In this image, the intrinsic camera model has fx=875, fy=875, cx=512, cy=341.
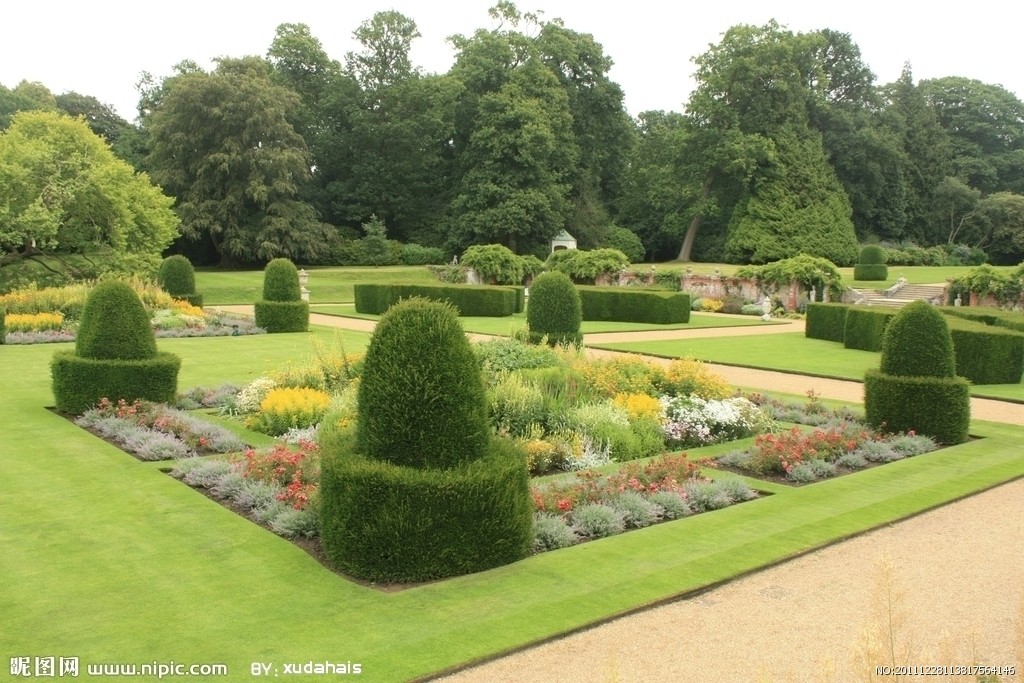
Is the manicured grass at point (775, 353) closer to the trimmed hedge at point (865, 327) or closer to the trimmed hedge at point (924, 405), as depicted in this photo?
the trimmed hedge at point (865, 327)

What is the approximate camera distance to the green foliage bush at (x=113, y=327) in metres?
10.8

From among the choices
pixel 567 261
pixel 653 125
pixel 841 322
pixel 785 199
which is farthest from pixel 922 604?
pixel 653 125

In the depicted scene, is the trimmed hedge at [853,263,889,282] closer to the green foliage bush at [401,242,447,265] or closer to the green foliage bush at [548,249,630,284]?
the green foliage bush at [548,249,630,284]

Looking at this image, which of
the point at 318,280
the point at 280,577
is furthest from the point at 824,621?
the point at 318,280

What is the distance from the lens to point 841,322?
72.9 ft

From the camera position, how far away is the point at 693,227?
5228 cm

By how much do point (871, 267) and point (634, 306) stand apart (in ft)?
60.5

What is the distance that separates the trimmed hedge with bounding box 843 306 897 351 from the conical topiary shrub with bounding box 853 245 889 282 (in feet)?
70.2

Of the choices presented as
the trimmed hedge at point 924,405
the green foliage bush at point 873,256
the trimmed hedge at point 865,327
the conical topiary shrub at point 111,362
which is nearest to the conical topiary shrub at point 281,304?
the conical topiary shrub at point 111,362

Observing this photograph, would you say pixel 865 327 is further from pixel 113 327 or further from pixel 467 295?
pixel 113 327

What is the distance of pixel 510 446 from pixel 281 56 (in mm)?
51687

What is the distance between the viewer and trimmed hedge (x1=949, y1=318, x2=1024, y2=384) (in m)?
15.1

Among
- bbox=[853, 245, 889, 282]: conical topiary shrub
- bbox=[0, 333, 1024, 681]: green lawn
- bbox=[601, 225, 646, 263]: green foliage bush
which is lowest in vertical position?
bbox=[0, 333, 1024, 681]: green lawn

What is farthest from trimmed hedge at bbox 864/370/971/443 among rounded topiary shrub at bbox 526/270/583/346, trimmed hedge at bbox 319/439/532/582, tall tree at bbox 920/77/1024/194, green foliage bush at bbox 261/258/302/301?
tall tree at bbox 920/77/1024/194
